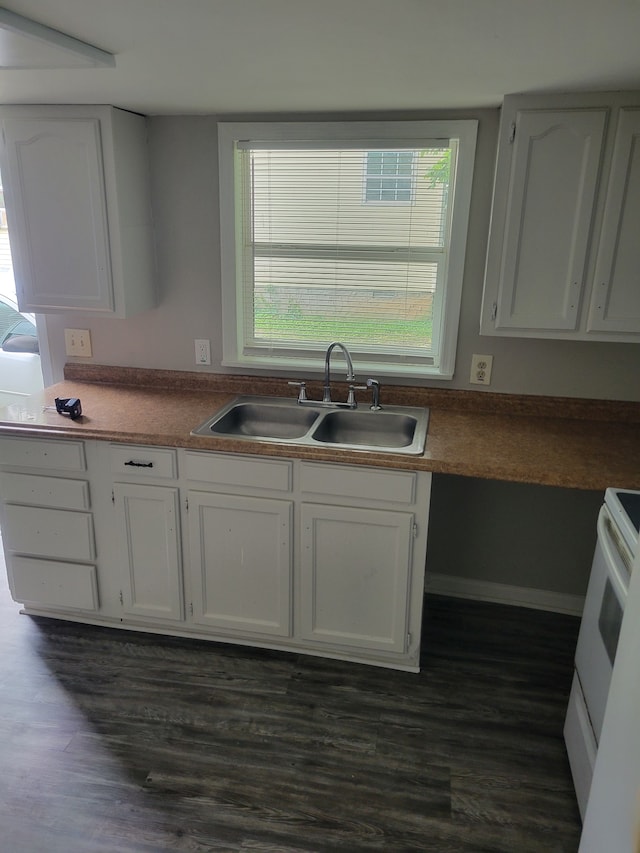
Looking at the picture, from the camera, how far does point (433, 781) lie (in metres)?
1.93

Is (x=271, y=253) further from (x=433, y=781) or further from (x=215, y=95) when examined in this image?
(x=433, y=781)

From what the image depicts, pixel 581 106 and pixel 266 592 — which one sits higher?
pixel 581 106

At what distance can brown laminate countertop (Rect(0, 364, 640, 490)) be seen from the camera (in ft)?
6.77

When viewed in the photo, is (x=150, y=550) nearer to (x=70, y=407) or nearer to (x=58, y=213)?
(x=70, y=407)

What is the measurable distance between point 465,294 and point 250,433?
107 centimetres

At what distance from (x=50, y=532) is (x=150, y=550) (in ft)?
1.39

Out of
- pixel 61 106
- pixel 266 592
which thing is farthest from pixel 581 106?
pixel 266 592

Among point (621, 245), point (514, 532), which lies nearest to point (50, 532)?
point (514, 532)

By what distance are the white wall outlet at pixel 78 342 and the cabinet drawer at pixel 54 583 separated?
978 millimetres

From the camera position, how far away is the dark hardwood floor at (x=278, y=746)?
5.79 feet

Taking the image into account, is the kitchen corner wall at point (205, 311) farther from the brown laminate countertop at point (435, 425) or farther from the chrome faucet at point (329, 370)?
the chrome faucet at point (329, 370)

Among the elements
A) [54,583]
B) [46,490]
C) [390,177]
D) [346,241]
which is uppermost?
[390,177]

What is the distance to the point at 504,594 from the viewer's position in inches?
111

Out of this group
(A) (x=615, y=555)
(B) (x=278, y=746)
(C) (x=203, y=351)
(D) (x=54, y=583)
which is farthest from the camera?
(C) (x=203, y=351)
